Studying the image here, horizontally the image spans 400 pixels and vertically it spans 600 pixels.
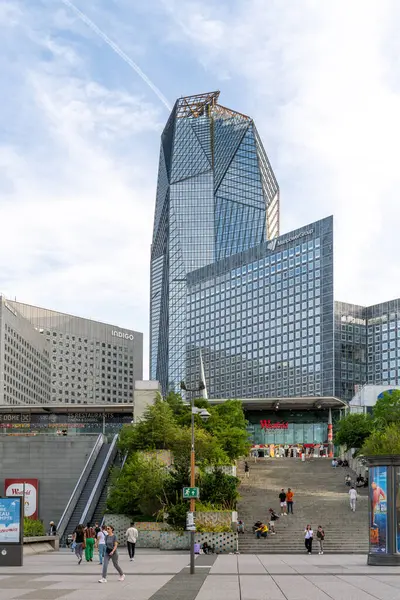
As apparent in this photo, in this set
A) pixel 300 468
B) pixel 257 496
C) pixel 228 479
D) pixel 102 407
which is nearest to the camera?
pixel 228 479

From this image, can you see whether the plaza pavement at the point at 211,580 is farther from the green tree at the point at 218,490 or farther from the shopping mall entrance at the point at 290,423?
the shopping mall entrance at the point at 290,423

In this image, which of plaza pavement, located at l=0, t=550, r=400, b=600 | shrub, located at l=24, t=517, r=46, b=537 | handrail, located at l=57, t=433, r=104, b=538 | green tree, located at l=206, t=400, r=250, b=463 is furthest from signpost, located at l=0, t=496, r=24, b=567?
green tree, located at l=206, t=400, r=250, b=463

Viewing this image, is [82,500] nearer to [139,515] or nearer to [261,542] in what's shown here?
[139,515]

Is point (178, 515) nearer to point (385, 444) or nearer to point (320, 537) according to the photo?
point (320, 537)

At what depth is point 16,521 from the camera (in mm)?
35375

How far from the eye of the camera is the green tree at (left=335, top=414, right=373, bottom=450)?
86188 millimetres

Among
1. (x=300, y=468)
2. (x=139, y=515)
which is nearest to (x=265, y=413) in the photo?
(x=300, y=468)

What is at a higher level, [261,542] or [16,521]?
[16,521]

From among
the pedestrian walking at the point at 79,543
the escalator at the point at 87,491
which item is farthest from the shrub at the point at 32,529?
the escalator at the point at 87,491

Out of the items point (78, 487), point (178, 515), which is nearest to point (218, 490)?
point (178, 515)

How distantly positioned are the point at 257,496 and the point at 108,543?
31640mm

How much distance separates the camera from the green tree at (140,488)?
5250 centimetres

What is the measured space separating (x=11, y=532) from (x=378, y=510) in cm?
1497

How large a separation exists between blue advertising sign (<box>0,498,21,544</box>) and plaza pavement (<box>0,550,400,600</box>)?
4.48 feet
